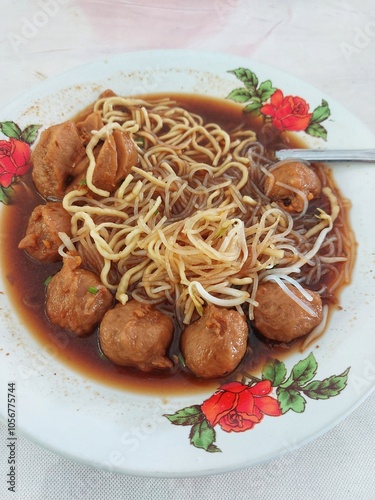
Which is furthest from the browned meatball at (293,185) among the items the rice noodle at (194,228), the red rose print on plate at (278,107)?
the red rose print on plate at (278,107)

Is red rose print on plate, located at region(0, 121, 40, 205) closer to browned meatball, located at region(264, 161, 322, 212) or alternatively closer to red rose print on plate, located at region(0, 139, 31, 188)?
red rose print on plate, located at region(0, 139, 31, 188)

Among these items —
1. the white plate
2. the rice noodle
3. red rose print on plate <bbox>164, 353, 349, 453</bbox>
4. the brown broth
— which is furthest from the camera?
the rice noodle

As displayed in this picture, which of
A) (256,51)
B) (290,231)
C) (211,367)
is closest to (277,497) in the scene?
(211,367)

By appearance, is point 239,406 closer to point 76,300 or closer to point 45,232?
point 76,300

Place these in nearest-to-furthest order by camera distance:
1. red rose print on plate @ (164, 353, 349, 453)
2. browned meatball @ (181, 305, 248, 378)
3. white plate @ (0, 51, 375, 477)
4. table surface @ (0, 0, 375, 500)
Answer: white plate @ (0, 51, 375, 477) < red rose print on plate @ (164, 353, 349, 453) < browned meatball @ (181, 305, 248, 378) < table surface @ (0, 0, 375, 500)

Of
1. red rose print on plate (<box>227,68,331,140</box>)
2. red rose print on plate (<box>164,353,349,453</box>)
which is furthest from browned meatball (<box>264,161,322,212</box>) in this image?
red rose print on plate (<box>164,353,349,453</box>)

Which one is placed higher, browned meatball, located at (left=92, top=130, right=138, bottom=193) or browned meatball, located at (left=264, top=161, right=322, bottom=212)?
browned meatball, located at (left=264, top=161, right=322, bottom=212)

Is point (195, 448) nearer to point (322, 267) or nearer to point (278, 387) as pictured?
point (278, 387)
